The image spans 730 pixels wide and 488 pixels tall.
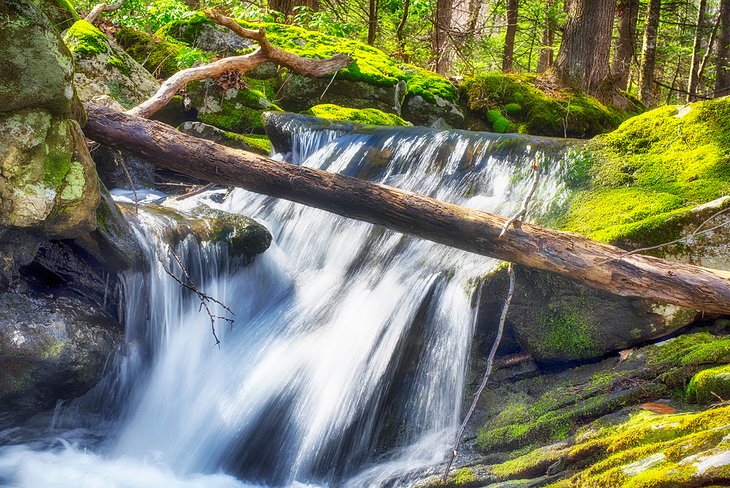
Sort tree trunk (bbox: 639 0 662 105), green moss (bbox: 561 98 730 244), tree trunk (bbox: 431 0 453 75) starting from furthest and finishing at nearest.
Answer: tree trunk (bbox: 431 0 453 75)
tree trunk (bbox: 639 0 662 105)
green moss (bbox: 561 98 730 244)

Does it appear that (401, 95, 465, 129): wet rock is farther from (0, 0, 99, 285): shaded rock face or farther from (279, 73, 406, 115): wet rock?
(0, 0, 99, 285): shaded rock face

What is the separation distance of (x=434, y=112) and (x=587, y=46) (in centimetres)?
288

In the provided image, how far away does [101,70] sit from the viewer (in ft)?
26.2

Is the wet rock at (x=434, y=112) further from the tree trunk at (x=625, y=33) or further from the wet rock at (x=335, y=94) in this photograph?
the tree trunk at (x=625, y=33)

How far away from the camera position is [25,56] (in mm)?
3576

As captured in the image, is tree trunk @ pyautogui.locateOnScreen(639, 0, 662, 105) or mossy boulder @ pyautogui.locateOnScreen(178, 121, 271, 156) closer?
mossy boulder @ pyautogui.locateOnScreen(178, 121, 271, 156)

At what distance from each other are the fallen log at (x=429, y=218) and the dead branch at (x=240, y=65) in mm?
2148

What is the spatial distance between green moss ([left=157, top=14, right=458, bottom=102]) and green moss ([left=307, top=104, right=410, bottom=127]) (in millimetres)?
935

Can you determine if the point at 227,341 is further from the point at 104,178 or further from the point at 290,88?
the point at 290,88

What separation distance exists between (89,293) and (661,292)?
398 centimetres

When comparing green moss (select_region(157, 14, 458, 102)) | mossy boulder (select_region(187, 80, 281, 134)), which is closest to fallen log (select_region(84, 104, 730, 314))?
mossy boulder (select_region(187, 80, 281, 134))

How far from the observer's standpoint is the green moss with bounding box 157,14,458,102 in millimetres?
10141

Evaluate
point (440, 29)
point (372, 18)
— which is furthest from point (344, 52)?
point (440, 29)

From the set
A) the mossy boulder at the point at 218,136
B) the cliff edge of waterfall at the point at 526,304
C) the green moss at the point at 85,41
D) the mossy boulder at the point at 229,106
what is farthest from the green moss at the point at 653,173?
the green moss at the point at 85,41
